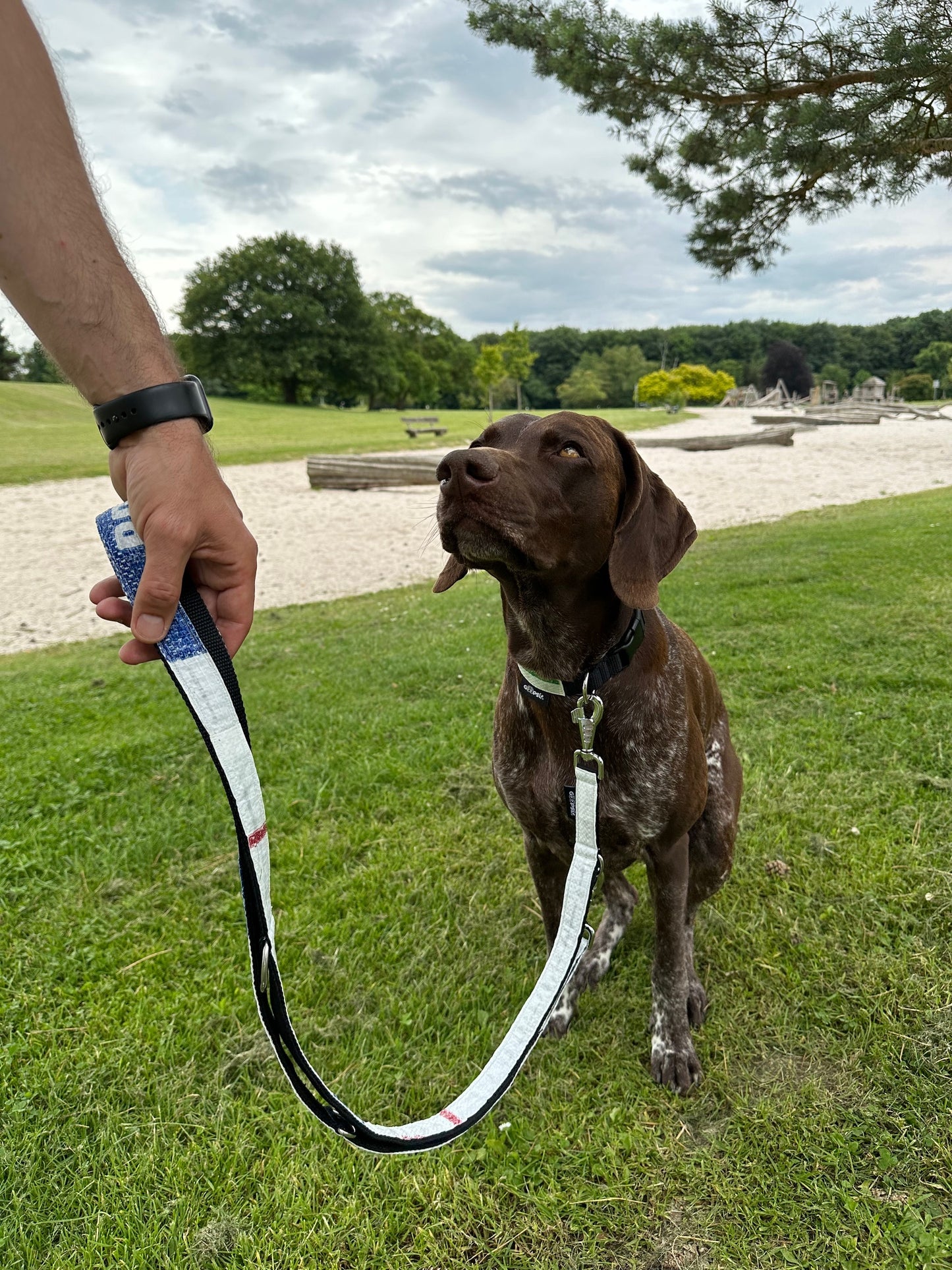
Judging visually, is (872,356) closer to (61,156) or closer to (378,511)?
(378,511)

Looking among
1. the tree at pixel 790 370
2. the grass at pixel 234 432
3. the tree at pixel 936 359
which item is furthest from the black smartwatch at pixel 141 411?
the tree at pixel 936 359

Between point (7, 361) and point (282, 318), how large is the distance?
104 feet

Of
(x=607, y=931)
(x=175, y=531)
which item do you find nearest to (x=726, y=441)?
(x=607, y=931)

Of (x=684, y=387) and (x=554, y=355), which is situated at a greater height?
(x=554, y=355)

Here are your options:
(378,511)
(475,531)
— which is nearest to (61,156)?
(475,531)

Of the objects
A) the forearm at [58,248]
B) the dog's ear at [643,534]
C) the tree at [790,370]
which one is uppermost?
the tree at [790,370]

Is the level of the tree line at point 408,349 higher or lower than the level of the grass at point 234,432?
higher

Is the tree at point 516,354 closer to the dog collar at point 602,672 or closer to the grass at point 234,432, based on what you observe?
the grass at point 234,432

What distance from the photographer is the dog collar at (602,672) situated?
7.34ft

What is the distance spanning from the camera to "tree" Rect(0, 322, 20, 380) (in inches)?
2653

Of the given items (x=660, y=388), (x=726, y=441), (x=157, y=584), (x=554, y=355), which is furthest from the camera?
(x=554, y=355)

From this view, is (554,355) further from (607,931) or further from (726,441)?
(607,931)

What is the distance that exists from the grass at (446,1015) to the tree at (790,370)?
247 feet

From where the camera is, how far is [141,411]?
1.42m
